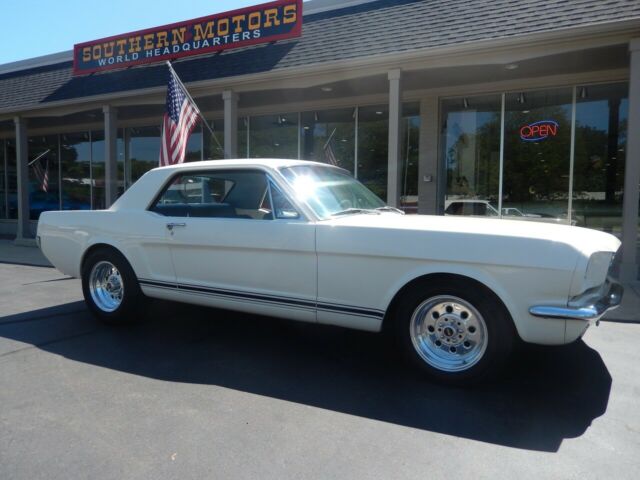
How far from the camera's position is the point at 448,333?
11.7 feet

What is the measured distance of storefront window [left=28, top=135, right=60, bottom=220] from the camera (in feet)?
55.4

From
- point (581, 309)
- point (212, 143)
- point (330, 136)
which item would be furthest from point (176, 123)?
point (581, 309)

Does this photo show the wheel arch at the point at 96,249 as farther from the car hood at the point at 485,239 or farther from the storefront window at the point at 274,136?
A: the storefront window at the point at 274,136

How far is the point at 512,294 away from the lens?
3.28 metres

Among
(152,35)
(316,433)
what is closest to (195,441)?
(316,433)

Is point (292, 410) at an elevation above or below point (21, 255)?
below

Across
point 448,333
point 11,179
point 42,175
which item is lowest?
point 448,333

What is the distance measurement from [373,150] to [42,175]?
462 inches

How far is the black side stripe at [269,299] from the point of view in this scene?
3805 millimetres

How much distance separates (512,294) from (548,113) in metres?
7.64

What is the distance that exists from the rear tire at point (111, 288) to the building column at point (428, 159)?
23.2 feet

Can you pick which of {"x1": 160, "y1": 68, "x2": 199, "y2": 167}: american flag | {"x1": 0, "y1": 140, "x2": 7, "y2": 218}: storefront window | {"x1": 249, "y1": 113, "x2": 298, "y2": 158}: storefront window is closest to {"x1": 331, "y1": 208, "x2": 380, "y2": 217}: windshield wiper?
{"x1": 160, "y1": 68, "x2": 199, "y2": 167}: american flag

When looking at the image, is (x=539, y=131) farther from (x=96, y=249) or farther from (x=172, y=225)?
(x=96, y=249)

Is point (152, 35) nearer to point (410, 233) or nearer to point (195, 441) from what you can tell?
point (410, 233)
